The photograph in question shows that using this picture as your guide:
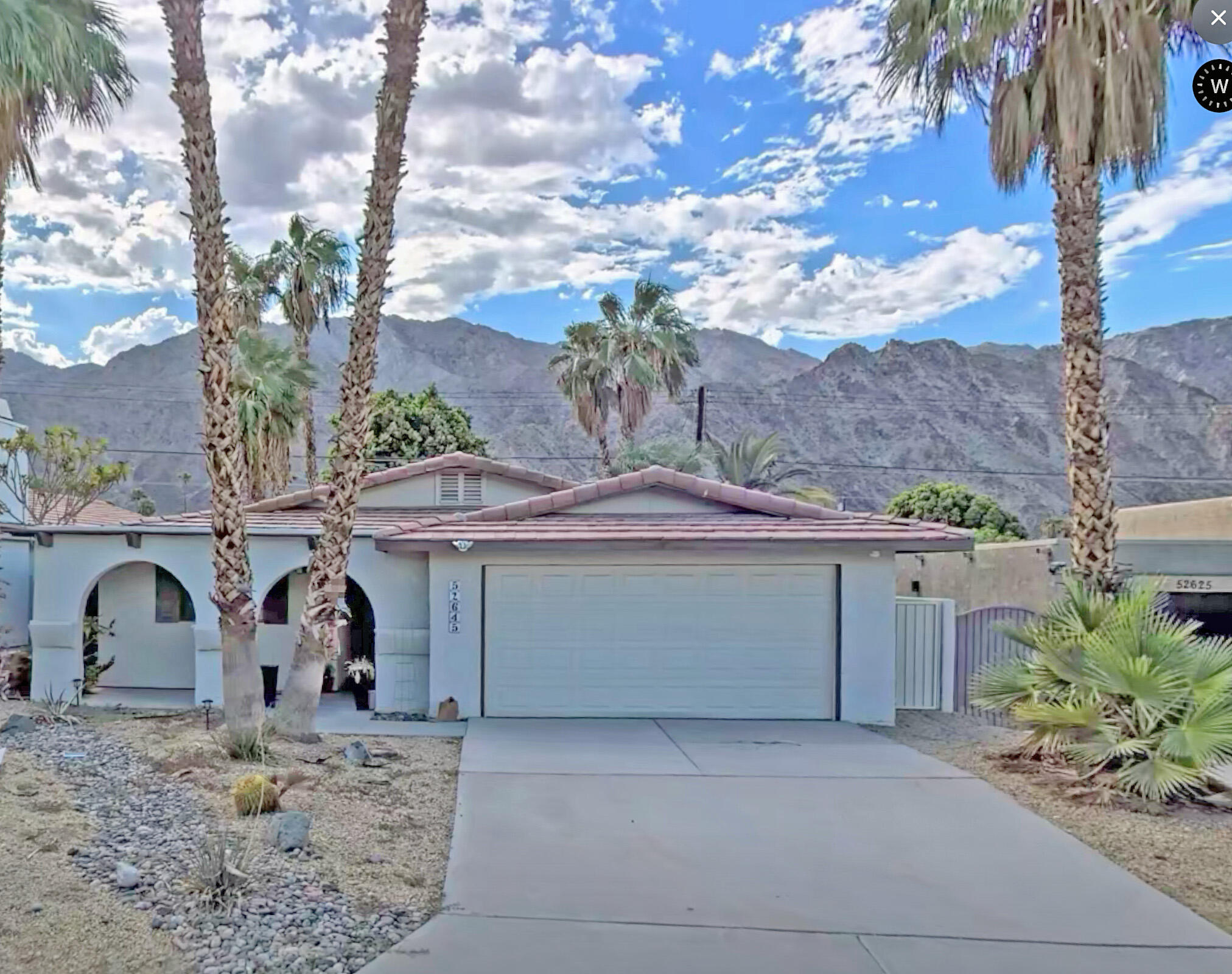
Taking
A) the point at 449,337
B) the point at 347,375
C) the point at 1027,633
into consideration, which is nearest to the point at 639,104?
the point at 347,375

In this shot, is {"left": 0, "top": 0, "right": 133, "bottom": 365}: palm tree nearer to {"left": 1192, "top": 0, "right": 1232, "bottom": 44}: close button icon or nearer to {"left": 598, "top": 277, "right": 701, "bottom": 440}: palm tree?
{"left": 1192, "top": 0, "right": 1232, "bottom": 44}: close button icon

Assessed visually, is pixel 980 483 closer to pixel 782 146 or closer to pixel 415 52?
pixel 782 146

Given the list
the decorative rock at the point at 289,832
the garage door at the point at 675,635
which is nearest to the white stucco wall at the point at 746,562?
the garage door at the point at 675,635

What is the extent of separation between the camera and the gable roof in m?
10.3

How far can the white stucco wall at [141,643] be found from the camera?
1352 cm

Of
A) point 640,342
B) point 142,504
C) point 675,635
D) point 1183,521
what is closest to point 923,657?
point 675,635

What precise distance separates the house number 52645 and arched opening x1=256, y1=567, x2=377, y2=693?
278 centimetres

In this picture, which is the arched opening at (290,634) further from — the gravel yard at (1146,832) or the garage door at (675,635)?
the gravel yard at (1146,832)

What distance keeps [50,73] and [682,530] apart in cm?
958

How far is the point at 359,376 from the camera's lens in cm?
820

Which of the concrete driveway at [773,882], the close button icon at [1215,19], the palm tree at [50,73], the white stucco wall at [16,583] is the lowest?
the concrete driveway at [773,882]

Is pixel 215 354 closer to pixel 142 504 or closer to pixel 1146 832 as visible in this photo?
pixel 1146 832

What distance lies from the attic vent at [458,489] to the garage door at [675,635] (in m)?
4.12

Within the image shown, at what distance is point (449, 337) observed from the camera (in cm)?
7869
